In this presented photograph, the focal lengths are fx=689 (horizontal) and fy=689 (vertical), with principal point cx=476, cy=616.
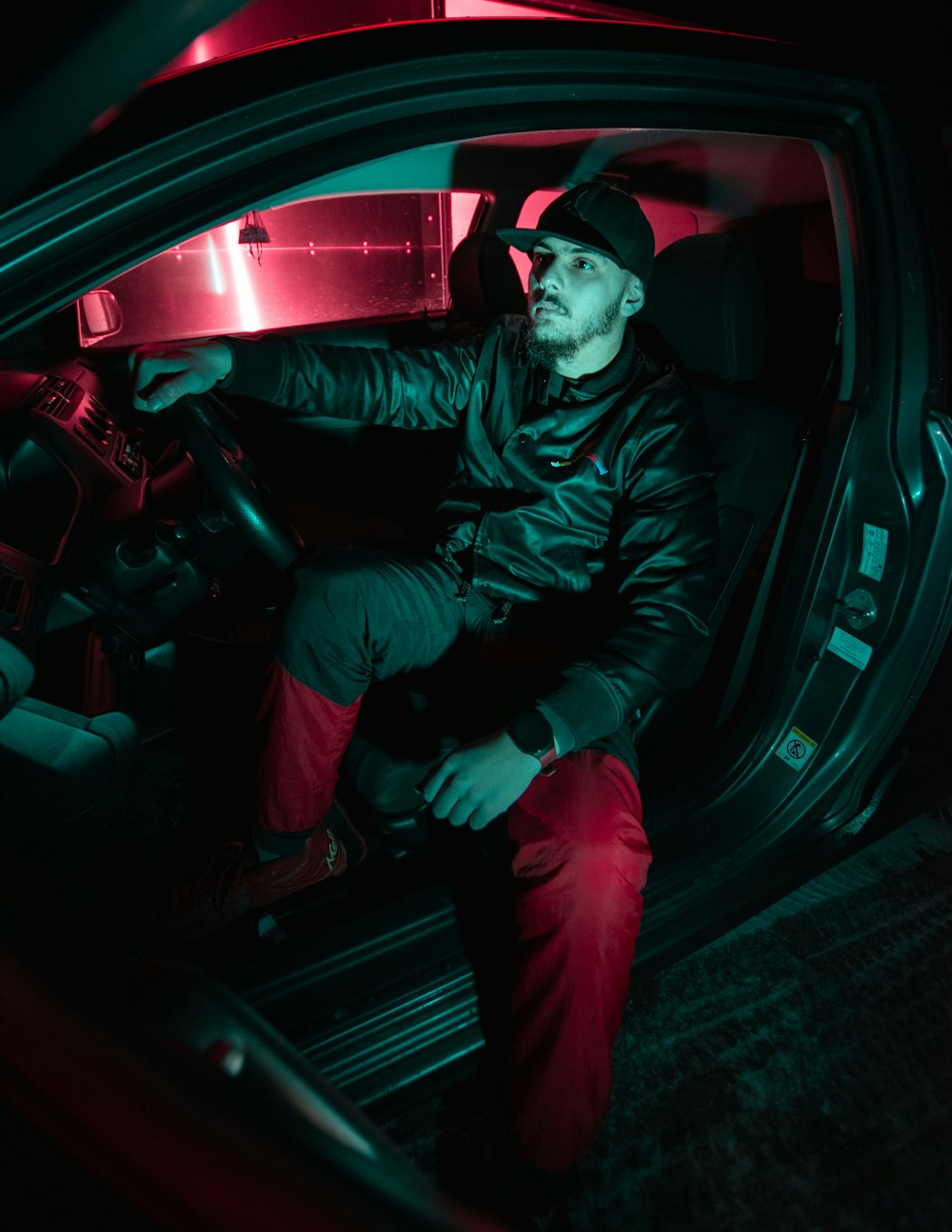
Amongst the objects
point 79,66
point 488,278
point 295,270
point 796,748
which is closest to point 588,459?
point 796,748

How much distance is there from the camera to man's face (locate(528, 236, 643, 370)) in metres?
1.53

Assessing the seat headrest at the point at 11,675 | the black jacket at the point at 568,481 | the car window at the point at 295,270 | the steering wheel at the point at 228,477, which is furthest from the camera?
the car window at the point at 295,270

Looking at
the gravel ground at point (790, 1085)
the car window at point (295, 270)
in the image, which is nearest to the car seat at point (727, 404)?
the gravel ground at point (790, 1085)

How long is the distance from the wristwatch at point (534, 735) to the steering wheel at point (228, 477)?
29.7 inches

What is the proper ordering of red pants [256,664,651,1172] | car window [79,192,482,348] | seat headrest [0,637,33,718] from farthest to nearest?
car window [79,192,482,348]
seat headrest [0,637,33,718]
red pants [256,664,651,1172]

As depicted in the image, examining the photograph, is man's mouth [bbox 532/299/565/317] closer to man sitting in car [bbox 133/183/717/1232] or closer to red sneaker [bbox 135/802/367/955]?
man sitting in car [bbox 133/183/717/1232]

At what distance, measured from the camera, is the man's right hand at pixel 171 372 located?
1372mm

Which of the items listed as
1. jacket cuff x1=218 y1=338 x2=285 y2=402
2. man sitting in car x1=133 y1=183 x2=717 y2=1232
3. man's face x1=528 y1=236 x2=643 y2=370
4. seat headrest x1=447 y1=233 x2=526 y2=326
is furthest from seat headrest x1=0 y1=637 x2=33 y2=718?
seat headrest x1=447 y1=233 x2=526 y2=326

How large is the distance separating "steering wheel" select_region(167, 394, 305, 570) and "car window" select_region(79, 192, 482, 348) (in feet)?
16.1

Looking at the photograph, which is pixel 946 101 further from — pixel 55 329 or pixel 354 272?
pixel 354 272

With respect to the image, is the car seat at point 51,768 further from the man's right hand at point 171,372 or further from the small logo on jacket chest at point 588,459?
the small logo on jacket chest at point 588,459

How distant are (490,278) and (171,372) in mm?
1630

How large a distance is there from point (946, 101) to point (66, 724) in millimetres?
2275

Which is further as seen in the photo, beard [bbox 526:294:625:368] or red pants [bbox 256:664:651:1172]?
beard [bbox 526:294:625:368]
